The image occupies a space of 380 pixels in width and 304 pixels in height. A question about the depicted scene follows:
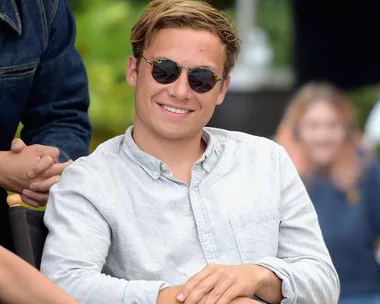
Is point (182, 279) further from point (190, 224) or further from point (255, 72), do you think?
point (255, 72)

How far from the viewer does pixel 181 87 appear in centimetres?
327

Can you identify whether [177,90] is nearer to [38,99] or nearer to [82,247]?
[82,247]

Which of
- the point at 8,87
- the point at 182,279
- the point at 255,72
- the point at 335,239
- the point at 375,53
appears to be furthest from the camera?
the point at 255,72

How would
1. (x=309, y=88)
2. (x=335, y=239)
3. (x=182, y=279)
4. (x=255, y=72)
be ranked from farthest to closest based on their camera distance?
(x=255, y=72), (x=309, y=88), (x=335, y=239), (x=182, y=279)

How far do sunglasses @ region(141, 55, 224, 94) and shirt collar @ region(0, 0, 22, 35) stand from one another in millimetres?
532

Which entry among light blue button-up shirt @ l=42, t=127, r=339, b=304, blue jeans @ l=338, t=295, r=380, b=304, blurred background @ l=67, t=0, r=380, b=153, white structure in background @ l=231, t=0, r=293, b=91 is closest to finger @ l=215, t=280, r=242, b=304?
light blue button-up shirt @ l=42, t=127, r=339, b=304

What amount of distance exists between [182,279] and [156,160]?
1.11 ft

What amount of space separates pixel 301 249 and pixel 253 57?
10.2 m

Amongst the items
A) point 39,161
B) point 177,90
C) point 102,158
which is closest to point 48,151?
point 39,161

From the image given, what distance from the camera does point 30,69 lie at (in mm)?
3684

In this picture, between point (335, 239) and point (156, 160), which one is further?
point (335, 239)

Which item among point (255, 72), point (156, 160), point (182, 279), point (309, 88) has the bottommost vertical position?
point (255, 72)

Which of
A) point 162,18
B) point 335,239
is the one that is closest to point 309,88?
point 335,239

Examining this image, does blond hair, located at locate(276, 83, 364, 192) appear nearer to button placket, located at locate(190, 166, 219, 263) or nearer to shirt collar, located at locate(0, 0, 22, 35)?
shirt collar, located at locate(0, 0, 22, 35)
